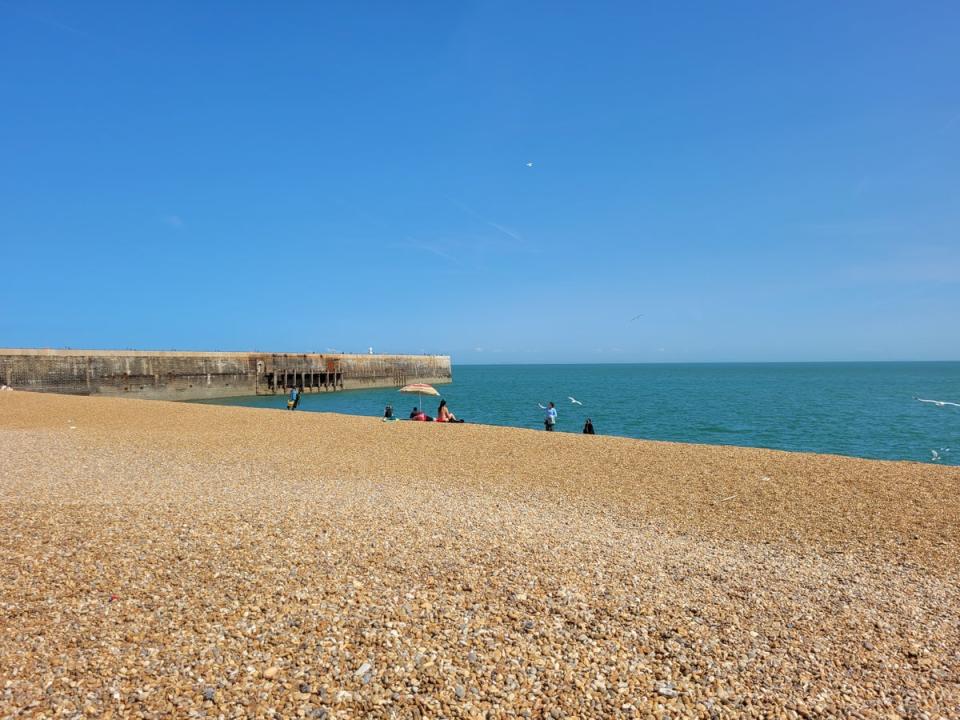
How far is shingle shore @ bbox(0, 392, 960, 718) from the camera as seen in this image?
13.2 ft

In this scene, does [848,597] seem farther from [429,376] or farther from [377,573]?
[429,376]

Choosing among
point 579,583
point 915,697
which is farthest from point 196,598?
point 915,697

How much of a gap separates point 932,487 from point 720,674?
9413mm

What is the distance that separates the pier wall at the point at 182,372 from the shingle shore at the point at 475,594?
43.4 metres

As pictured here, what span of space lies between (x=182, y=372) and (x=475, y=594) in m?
57.9

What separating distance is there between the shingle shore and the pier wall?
4345cm

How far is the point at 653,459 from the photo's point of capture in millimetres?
13609

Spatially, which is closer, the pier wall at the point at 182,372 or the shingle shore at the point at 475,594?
the shingle shore at the point at 475,594

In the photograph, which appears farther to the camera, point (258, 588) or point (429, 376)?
point (429, 376)

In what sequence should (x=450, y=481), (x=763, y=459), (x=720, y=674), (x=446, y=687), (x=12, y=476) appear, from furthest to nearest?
1. (x=763, y=459)
2. (x=450, y=481)
3. (x=12, y=476)
4. (x=720, y=674)
5. (x=446, y=687)

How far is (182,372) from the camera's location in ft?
182

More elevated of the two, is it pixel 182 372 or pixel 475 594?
pixel 182 372

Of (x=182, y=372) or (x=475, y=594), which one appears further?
(x=182, y=372)

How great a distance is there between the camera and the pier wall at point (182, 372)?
46.2m
